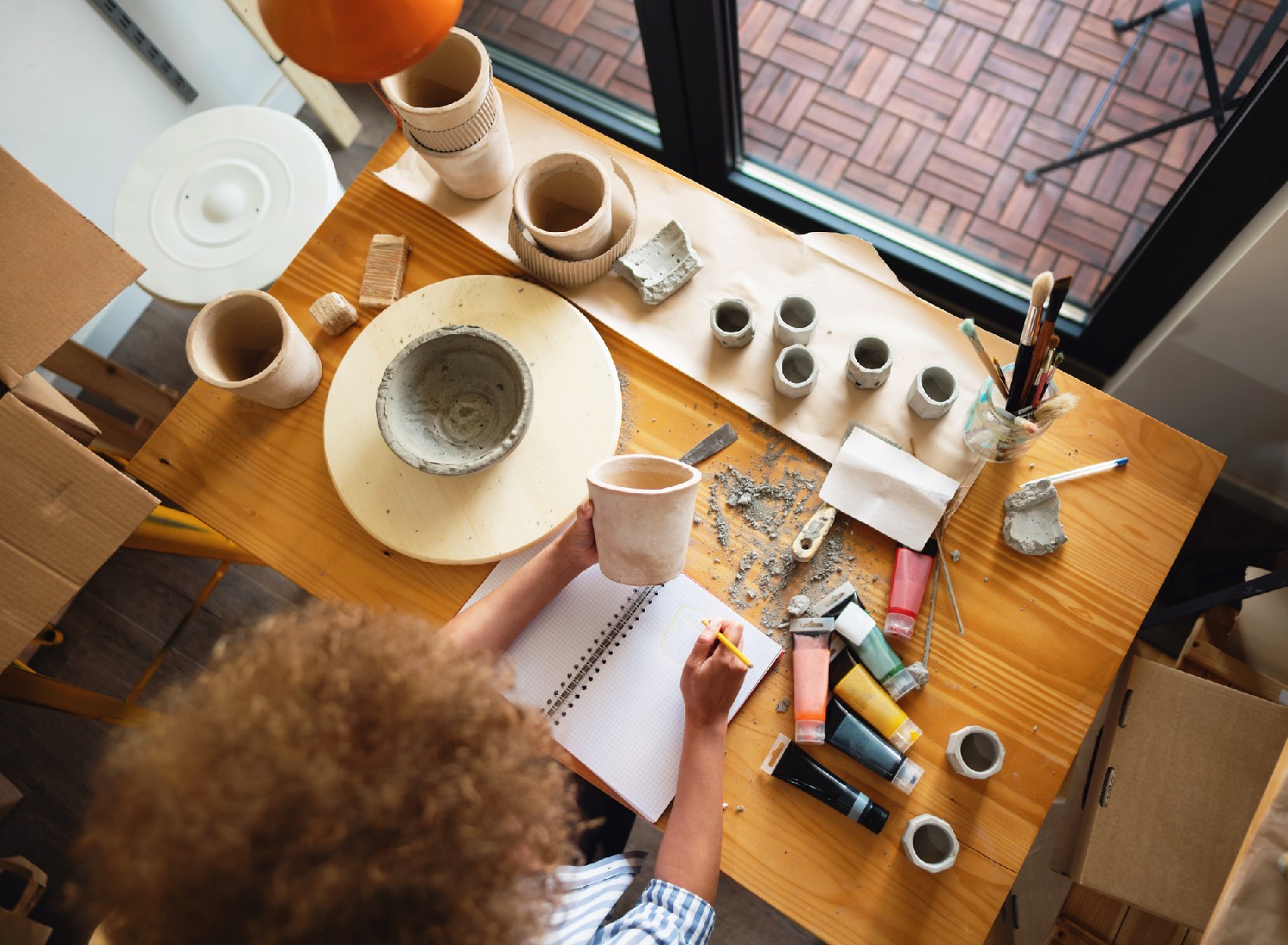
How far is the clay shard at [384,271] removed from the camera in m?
1.24

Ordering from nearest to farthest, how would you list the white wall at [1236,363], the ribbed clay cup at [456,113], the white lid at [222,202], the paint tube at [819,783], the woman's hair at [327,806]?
1. the woman's hair at [327,806]
2. the paint tube at [819,783]
3. the ribbed clay cup at [456,113]
4. the white wall at [1236,363]
5. the white lid at [222,202]

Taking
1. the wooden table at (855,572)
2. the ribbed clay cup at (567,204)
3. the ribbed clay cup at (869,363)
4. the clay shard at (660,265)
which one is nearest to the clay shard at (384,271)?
the wooden table at (855,572)

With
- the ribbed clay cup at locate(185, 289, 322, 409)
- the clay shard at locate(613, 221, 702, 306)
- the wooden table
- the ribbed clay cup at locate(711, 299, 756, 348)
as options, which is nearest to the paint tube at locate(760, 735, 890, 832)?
the wooden table

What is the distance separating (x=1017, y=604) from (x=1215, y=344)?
86 cm

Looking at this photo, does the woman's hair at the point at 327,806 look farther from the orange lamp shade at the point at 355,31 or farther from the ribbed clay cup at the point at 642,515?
the orange lamp shade at the point at 355,31

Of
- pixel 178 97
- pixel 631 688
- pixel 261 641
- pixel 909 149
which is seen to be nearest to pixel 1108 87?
pixel 909 149

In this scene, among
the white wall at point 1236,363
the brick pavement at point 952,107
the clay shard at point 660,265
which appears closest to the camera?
the clay shard at point 660,265

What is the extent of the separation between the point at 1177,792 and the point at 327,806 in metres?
1.22

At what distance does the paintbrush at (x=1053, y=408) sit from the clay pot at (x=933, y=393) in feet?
0.42

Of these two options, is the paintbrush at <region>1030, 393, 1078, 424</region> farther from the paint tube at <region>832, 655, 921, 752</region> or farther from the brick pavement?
the brick pavement

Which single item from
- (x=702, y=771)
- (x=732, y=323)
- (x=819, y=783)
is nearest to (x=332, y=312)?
(x=732, y=323)

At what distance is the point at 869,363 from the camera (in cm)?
117

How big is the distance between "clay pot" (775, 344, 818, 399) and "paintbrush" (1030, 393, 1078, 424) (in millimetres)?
298

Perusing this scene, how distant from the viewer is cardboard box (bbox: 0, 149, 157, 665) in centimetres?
93
